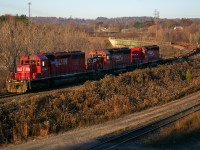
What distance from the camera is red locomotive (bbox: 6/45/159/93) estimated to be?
2594 cm

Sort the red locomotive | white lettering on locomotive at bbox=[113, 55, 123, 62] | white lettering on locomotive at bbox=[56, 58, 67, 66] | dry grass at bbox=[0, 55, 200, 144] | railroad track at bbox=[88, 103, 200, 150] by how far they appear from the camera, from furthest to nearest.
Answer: white lettering on locomotive at bbox=[113, 55, 123, 62] < white lettering on locomotive at bbox=[56, 58, 67, 66] < the red locomotive < dry grass at bbox=[0, 55, 200, 144] < railroad track at bbox=[88, 103, 200, 150]

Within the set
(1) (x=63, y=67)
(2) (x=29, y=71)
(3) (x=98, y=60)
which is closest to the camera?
(2) (x=29, y=71)

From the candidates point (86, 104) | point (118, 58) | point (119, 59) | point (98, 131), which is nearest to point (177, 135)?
point (98, 131)

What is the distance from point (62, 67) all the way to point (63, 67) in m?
0.13

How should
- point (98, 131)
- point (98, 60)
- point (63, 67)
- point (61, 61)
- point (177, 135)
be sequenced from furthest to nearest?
point (98, 60) < point (63, 67) < point (61, 61) < point (98, 131) < point (177, 135)

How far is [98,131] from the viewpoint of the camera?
16859 millimetres

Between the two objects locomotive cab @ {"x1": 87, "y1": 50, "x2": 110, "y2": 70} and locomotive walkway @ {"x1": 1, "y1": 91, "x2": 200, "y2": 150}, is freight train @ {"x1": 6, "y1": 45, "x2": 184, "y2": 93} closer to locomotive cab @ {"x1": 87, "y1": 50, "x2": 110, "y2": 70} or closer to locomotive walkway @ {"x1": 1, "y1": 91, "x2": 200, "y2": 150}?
locomotive cab @ {"x1": 87, "y1": 50, "x2": 110, "y2": 70}

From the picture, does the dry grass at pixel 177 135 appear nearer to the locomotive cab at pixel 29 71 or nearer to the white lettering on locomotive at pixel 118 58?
the locomotive cab at pixel 29 71

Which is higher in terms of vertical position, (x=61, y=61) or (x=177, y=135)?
(x=61, y=61)

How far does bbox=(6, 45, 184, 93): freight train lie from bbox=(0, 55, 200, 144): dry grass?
338cm

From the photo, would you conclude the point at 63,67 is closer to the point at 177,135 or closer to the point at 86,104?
the point at 86,104

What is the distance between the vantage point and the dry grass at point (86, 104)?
16.9m

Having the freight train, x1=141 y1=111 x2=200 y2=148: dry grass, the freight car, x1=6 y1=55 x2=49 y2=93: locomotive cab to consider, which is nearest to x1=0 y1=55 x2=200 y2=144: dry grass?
the freight train

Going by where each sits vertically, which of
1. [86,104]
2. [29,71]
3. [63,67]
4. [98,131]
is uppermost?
[63,67]
